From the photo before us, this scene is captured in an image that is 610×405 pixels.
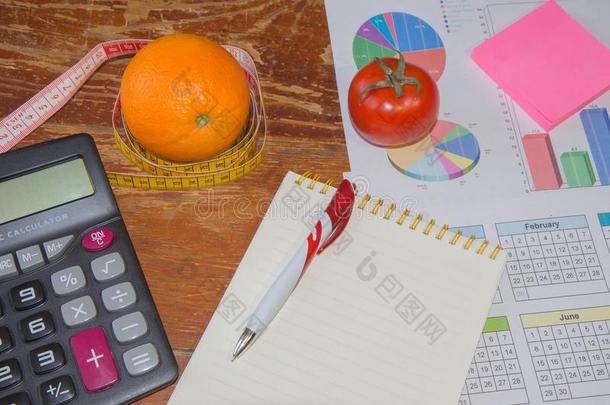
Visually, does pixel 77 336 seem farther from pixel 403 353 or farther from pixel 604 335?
pixel 604 335

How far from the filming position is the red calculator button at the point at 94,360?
68 centimetres

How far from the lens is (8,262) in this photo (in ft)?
2.36

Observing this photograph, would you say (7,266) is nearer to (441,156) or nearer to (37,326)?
(37,326)

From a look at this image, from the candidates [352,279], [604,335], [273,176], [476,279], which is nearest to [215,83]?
[273,176]

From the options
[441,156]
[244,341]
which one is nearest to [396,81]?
[441,156]

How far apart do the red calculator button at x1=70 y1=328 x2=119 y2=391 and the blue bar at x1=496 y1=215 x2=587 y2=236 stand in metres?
0.49

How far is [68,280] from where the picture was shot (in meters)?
0.72

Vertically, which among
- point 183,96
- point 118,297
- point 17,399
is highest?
point 183,96

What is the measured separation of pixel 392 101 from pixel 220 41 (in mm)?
270

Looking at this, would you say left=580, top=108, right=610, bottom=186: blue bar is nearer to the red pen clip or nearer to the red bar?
the red bar

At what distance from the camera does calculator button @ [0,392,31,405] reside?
66 cm

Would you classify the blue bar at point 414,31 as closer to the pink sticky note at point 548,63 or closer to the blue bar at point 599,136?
the pink sticky note at point 548,63

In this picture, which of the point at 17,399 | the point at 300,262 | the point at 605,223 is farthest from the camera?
the point at 605,223

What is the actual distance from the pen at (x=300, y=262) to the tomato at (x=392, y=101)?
0.09 m
